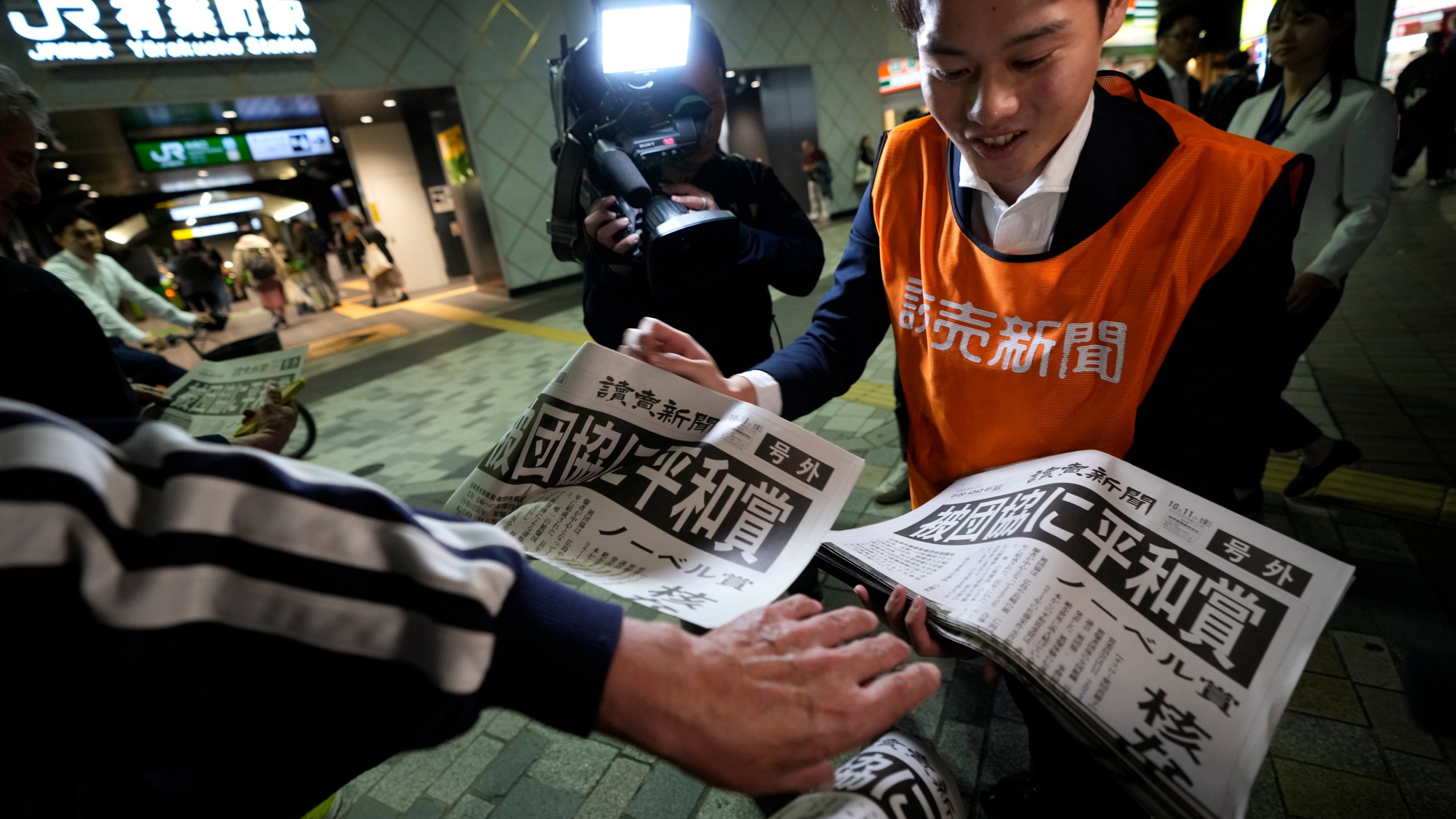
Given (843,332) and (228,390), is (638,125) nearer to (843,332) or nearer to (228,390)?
(843,332)

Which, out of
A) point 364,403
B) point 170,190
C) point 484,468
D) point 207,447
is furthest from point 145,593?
point 170,190

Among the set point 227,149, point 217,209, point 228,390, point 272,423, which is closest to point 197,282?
point 227,149

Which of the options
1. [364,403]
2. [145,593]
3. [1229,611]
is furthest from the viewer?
[364,403]

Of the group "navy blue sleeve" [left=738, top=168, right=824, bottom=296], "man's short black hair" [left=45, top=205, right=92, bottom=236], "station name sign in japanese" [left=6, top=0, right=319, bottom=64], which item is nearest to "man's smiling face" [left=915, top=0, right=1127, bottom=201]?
"navy blue sleeve" [left=738, top=168, right=824, bottom=296]

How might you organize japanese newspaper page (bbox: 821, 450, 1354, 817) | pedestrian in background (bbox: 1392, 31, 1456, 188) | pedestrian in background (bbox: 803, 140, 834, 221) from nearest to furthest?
japanese newspaper page (bbox: 821, 450, 1354, 817)
pedestrian in background (bbox: 1392, 31, 1456, 188)
pedestrian in background (bbox: 803, 140, 834, 221)

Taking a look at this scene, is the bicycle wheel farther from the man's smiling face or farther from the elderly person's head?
the man's smiling face

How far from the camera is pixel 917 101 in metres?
12.1

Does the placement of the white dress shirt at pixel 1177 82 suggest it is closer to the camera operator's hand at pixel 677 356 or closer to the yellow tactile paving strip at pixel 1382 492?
the yellow tactile paving strip at pixel 1382 492

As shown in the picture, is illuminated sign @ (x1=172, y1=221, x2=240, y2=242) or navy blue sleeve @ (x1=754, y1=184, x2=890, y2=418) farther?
illuminated sign @ (x1=172, y1=221, x2=240, y2=242)

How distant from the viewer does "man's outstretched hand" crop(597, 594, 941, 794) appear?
1.60 feet

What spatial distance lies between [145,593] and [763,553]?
0.58 meters

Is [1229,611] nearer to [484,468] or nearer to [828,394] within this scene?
[828,394]

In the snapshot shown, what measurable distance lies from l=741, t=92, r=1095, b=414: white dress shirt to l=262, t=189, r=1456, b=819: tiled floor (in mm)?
605

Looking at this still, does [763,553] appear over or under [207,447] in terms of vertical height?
under
